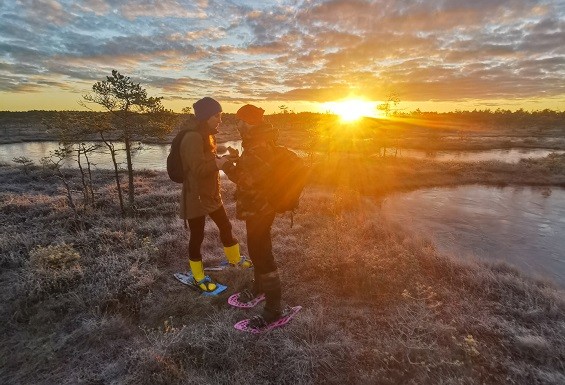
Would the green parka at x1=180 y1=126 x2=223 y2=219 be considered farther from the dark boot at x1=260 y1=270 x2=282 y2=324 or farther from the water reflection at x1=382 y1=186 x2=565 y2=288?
the water reflection at x1=382 y1=186 x2=565 y2=288

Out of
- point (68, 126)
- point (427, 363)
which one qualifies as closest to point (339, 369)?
point (427, 363)

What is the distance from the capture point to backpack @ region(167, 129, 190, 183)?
4535 mm

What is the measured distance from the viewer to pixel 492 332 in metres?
4.52

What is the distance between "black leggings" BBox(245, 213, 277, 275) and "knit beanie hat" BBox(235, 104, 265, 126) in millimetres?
1189

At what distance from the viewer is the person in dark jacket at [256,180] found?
3738 millimetres

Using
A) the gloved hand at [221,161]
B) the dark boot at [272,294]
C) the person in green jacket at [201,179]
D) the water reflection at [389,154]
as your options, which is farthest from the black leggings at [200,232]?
the water reflection at [389,154]

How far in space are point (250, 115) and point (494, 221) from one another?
43.0 ft

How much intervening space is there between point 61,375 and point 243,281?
279cm

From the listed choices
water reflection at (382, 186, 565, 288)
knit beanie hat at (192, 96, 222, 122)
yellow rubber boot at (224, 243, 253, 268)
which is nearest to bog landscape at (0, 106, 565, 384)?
yellow rubber boot at (224, 243, 253, 268)

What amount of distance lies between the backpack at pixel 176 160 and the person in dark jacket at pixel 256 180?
3.61ft

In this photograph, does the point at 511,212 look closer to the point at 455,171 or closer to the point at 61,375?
the point at 455,171

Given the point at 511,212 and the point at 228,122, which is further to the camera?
the point at 228,122

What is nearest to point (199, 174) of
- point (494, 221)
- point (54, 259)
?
point (54, 259)

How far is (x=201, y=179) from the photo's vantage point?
460cm
